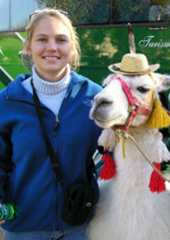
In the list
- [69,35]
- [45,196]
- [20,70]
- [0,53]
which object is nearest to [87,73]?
[20,70]

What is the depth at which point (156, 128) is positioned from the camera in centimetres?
191

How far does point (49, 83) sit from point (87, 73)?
370 cm

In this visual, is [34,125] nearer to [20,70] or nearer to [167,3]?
[167,3]

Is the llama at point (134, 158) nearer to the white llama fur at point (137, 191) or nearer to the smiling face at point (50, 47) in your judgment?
the white llama fur at point (137, 191)

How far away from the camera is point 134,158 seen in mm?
1983

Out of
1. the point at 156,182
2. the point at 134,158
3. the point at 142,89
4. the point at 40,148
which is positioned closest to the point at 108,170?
the point at 134,158

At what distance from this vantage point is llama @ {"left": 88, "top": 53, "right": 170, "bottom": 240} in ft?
5.97

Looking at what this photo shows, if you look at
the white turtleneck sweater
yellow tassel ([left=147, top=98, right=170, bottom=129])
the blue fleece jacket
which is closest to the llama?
yellow tassel ([left=147, top=98, right=170, bottom=129])

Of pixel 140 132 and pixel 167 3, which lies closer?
pixel 140 132

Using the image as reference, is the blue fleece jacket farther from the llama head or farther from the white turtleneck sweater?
the llama head

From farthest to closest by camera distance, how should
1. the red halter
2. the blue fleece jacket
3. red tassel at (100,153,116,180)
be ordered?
red tassel at (100,153,116,180) → the blue fleece jacket → the red halter

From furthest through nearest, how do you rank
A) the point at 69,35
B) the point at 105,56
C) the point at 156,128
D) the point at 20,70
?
the point at 20,70, the point at 105,56, the point at 69,35, the point at 156,128

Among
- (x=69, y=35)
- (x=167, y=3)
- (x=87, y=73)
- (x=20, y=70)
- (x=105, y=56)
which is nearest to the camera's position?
(x=69, y=35)

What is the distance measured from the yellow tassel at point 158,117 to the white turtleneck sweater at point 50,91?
590 mm
